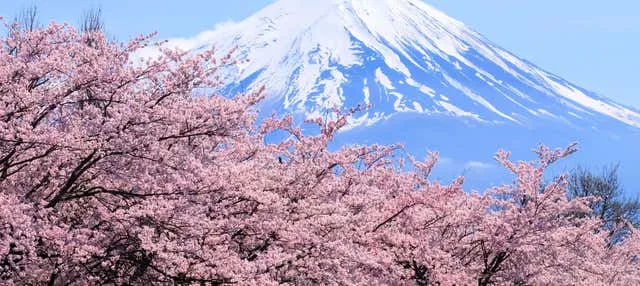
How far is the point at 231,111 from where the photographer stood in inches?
358

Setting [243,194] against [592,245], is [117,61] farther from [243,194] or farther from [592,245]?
[592,245]

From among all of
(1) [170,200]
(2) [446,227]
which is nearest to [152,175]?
(1) [170,200]

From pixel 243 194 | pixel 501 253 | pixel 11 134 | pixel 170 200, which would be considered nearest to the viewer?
pixel 11 134

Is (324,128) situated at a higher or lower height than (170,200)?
higher

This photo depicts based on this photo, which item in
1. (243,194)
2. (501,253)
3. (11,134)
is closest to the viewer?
(11,134)

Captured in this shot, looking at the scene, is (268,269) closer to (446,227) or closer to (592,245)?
(446,227)

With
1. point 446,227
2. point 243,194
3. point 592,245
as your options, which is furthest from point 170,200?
point 592,245

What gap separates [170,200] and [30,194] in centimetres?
140

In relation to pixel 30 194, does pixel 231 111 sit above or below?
above

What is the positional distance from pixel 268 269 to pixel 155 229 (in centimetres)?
141

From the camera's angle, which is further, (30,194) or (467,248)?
(467,248)

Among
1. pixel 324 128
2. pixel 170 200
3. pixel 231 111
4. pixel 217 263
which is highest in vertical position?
pixel 324 128

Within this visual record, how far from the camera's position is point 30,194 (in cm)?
861

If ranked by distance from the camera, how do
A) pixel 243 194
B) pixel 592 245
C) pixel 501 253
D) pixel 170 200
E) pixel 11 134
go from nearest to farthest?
pixel 11 134 → pixel 170 200 → pixel 243 194 → pixel 501 253 → pixel 592 245
